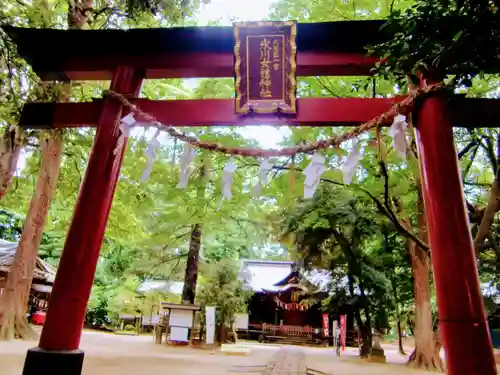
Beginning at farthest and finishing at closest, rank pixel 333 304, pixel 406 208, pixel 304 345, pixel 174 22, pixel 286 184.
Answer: pixel 304 345 → pixel 333 304 → pixel 406 208 → pixel 286 184 → pixel 174 22

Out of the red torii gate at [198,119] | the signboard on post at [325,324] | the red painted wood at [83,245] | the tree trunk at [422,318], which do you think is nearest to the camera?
the red torii gate at [198,119]

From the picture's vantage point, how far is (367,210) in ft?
41.1

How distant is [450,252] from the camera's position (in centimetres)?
382

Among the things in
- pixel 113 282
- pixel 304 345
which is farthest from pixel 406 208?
pixel 113 282

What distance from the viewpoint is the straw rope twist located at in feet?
14.0

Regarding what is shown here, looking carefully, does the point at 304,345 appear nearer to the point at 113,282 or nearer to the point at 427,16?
the point at 113,282

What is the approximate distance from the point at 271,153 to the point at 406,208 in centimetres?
843

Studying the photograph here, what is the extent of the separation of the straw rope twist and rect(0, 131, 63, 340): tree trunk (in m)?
6.63

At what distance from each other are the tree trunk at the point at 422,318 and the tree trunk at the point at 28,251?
9897 millimetres

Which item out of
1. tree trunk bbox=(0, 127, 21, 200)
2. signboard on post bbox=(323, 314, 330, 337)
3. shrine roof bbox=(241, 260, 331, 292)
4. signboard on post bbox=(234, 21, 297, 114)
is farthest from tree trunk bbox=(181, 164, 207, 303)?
signboard on post bbox=(234, 21, 297, 114)

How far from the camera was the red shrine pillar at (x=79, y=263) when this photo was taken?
4.05 m

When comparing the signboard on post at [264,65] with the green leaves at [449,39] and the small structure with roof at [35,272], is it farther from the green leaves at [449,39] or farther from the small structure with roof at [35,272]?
the small structure with roof at [35,272]

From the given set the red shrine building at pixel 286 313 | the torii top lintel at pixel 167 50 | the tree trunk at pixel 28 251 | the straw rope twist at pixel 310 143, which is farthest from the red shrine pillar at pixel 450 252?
the red shrine building at pixel 286 313

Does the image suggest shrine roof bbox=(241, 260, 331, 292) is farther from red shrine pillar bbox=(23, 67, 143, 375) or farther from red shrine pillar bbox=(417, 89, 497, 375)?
red shrine pillar bbox=(23, 67, 143, 375)
